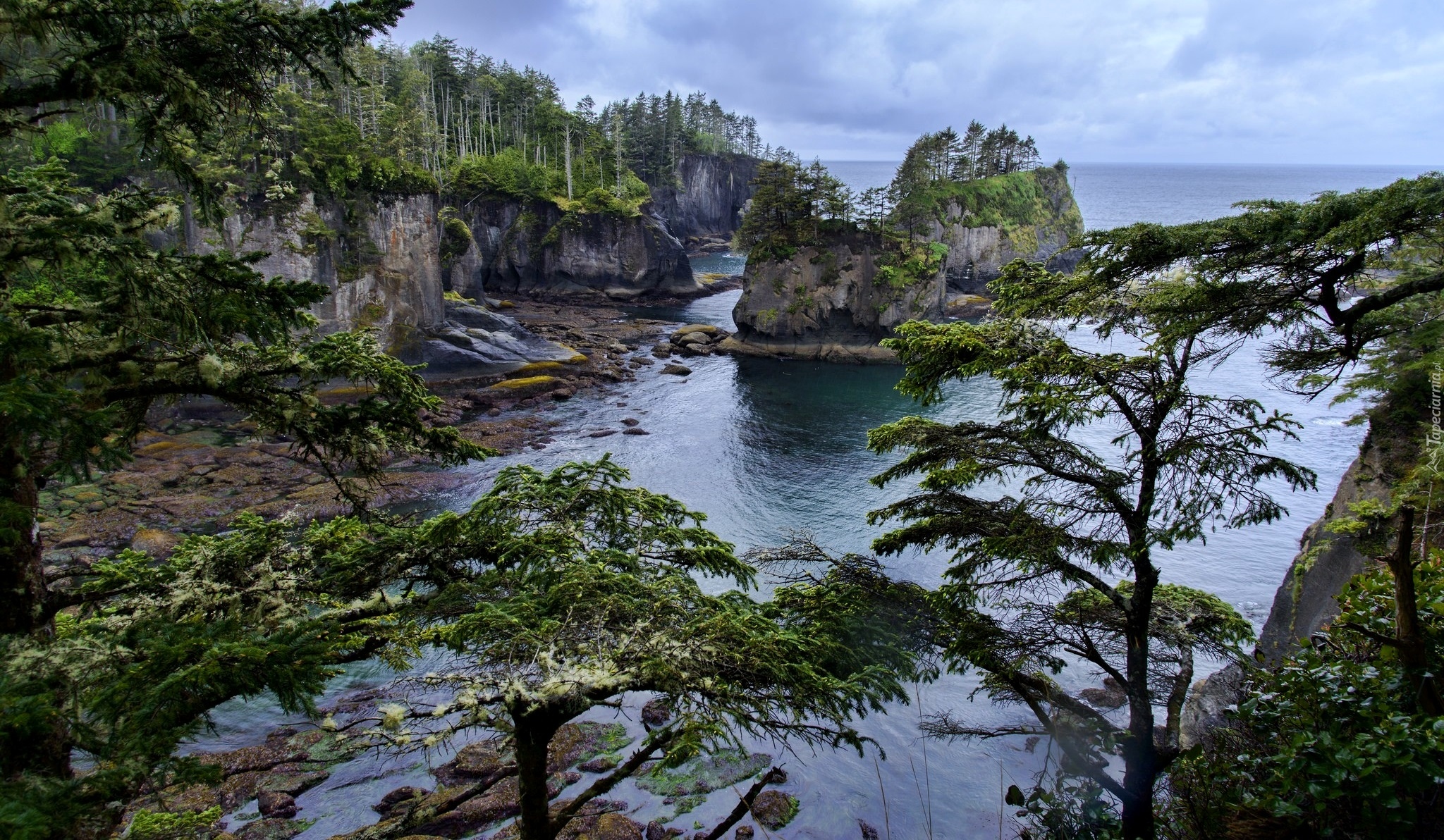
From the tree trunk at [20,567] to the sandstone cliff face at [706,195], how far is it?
90.0 m

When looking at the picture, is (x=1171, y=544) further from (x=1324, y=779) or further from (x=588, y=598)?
(x=588, y=598)

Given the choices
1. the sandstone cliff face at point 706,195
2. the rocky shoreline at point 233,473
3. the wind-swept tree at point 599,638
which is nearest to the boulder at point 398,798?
the rocky shoreline at point 233,473

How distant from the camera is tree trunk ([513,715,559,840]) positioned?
18.4 ft

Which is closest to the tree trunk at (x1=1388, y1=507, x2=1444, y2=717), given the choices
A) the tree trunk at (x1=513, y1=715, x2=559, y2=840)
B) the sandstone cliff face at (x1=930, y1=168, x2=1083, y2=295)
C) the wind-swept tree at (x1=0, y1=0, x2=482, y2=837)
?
the tree trunk at (x1=513, y1=715, x2=559, y2=840)

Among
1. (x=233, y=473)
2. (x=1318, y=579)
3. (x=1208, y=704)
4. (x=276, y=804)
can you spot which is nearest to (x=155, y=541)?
(x=233, y=473)

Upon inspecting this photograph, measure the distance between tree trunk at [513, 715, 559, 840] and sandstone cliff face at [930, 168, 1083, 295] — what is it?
60128 mm

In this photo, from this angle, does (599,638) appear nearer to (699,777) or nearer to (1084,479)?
(1084,479)

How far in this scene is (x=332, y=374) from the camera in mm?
5602

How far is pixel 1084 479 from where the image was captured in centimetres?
793

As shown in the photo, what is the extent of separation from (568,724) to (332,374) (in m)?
10.9

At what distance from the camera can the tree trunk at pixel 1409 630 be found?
4629 millimetres

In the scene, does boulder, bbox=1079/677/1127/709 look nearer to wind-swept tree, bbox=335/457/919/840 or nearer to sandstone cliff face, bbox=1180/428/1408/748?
sandstone cliff face, bbox=1180/428/1408/748

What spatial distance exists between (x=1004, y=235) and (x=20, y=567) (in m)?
77.9

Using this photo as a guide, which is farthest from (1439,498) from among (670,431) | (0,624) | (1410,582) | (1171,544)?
(670,431)
